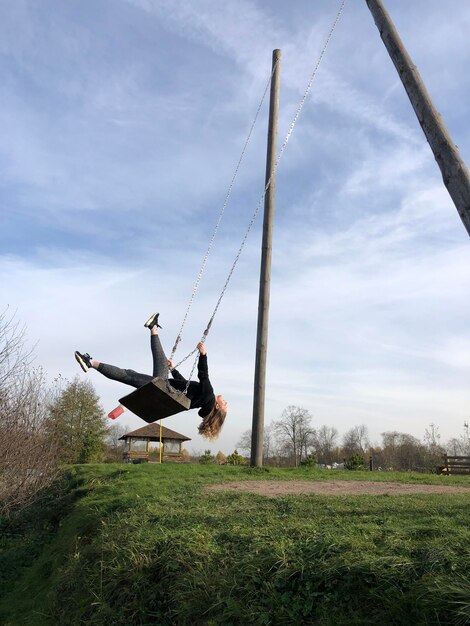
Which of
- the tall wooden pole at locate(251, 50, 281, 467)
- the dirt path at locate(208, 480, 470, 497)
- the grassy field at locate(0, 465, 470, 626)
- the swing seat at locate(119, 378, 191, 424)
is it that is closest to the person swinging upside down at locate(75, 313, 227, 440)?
the swing seat at locate(119, 378, 191, 424)

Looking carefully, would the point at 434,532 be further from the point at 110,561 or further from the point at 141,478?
the point at 141,478

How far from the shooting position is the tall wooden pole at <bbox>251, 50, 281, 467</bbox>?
504 inches

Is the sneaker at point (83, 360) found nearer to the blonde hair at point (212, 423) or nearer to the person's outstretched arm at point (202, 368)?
the person's outstretched arm at point (202, 368)

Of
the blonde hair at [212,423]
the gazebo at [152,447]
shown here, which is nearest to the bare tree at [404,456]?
the gazebo at [152,447]

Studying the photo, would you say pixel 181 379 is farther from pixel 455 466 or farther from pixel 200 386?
pixel 455 466

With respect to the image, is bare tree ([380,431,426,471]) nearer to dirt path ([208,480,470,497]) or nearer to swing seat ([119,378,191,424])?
dirt path ([208,480,470,497])

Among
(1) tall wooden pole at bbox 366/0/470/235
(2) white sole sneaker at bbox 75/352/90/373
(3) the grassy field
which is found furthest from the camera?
(2) white sole sneaker at bbox 75/352/90/373

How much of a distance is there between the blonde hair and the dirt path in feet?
4.80

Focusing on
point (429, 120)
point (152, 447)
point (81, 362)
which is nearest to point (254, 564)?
point (81, 362)

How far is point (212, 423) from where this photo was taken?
26.7 ft

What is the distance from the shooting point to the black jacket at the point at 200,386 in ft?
25.1

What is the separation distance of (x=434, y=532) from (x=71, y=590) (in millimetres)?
4399

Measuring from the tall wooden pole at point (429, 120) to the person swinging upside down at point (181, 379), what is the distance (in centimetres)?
389

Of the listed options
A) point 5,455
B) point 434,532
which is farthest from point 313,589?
point 5,455
